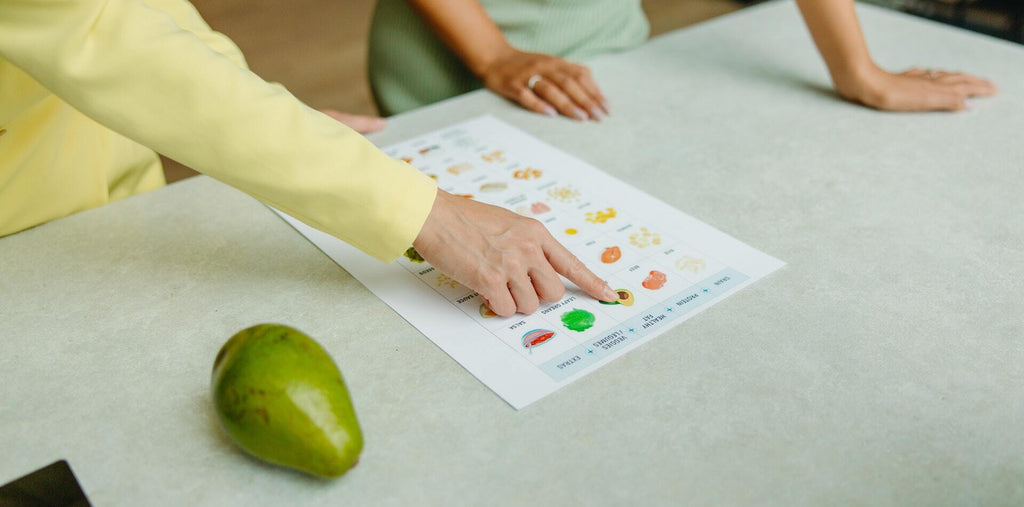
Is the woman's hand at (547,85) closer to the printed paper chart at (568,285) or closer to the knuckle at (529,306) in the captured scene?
the printed paper chart at (568,285)

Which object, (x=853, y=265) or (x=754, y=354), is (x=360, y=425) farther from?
(x=853, y=265)

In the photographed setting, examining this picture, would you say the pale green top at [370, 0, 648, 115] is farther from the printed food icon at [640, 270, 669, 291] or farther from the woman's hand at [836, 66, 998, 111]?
the printed food icon at [640, 270, 669, 291]

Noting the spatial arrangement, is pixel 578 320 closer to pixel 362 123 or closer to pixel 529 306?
pixel 529 306

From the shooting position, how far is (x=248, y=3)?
3.42 meters

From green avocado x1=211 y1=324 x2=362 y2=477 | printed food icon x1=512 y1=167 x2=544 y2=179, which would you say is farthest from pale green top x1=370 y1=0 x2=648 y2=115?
green avocado x1=211 y1=324 x2=362 y2=477

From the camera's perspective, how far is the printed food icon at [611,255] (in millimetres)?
842

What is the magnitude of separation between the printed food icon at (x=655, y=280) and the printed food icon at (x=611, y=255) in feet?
0.13

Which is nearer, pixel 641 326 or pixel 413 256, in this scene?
pixel 641 326

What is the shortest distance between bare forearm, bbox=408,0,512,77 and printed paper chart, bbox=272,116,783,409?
24cm

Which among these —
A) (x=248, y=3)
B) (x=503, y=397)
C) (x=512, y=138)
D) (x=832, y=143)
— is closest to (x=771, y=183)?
(x=832, y=143)

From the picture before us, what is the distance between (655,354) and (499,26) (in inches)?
30.6

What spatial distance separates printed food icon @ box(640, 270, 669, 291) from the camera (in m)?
0.80

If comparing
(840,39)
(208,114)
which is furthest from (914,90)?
(208,114)

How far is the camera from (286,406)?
58 cm
